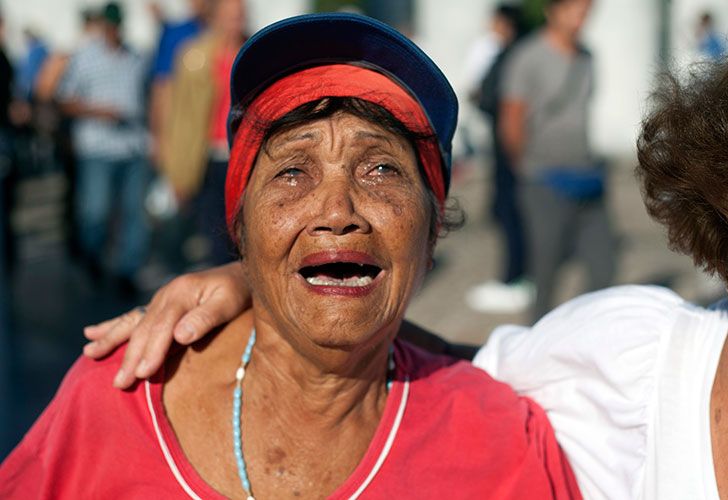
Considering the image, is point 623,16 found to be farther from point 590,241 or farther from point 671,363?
point 671,363

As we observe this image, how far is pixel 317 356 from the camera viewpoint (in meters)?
2.17

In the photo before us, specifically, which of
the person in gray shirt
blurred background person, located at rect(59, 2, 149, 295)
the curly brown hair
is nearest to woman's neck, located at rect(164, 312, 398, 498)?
the curly brown hair

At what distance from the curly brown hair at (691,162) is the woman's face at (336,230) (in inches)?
18.8

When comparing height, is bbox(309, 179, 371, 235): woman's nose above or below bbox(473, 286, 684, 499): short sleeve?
above

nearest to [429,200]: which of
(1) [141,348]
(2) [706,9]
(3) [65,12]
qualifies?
(1) [141,348]

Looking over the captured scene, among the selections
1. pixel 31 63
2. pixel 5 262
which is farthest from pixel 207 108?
pixel 31 63

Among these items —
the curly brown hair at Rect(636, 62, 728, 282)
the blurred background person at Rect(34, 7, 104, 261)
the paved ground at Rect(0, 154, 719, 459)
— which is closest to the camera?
the curly brown hair at Rect(636, 62, 728, 282)

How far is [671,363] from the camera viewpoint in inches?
84.8

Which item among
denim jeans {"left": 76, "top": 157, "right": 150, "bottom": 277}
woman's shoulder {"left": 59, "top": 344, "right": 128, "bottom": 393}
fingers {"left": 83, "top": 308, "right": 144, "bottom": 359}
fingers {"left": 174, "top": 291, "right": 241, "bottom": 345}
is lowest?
denim jeans {"left": 76, "top": 157, "right": 150, "bottom": 277}

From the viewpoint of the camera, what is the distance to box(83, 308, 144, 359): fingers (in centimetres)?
225

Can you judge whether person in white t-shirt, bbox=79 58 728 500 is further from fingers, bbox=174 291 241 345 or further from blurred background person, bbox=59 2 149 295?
blurred background person, bbox=59 2 149 295

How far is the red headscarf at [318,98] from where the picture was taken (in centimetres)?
213

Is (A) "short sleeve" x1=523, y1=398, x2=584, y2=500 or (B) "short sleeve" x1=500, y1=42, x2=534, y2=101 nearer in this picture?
(A) "short sleeve" x1=523, y1=398, x2=584, y2=500

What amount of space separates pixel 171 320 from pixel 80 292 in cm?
652
